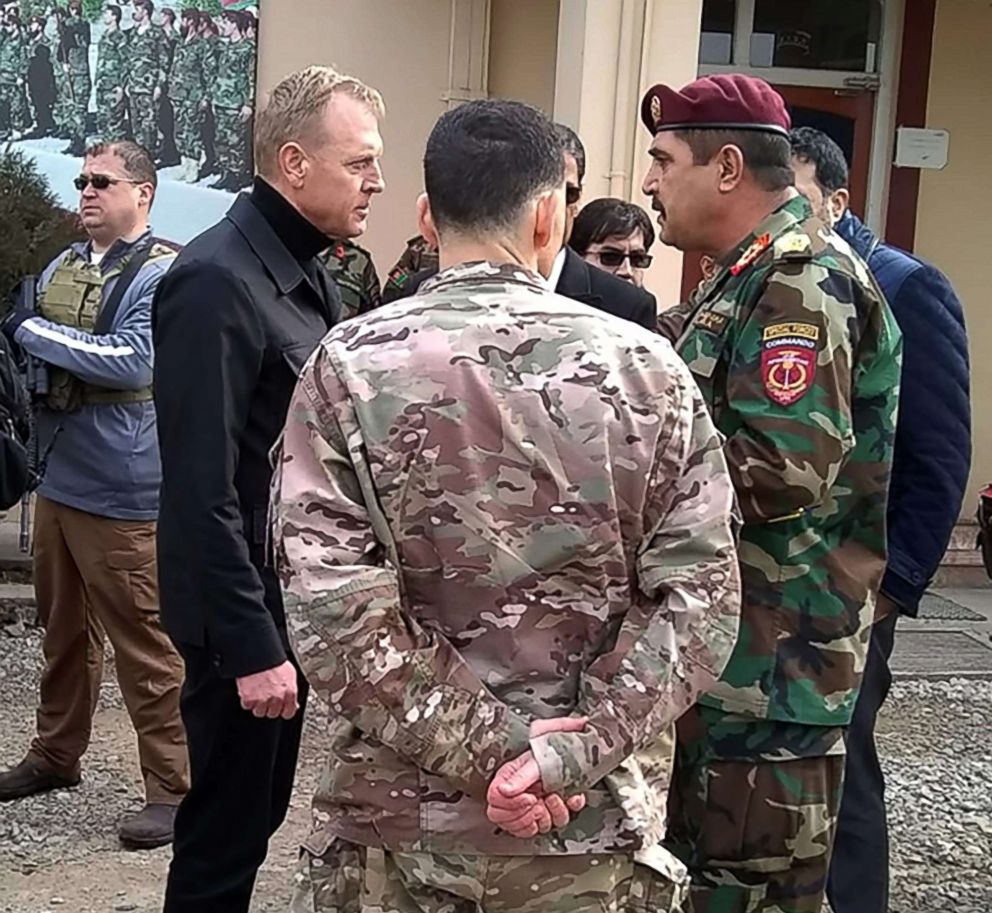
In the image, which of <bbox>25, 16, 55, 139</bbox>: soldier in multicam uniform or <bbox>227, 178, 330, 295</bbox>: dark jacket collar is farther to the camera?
<bbox>25, 16, 55, 139</bbox>: soldier in multicam uniform

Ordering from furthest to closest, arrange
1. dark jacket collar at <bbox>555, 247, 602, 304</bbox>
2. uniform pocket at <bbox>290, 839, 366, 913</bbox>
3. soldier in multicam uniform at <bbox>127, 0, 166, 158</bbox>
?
1. soldier in multicam uniform at <bbox>127, 0, 166, 158</bbox>
2. dark jacket collar at <bbox>555, 247, 602, 304</bbox>
3. uniform pocket at <bbox>290, 839, 366, 913</bbox>

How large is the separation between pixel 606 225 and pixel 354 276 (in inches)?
72.9

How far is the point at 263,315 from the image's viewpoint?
9.91ft

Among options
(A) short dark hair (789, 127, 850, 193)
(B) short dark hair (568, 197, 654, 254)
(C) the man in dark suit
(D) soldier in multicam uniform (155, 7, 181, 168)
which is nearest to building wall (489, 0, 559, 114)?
(D) soldier in multicam uniform (155, 7, 181, 168)

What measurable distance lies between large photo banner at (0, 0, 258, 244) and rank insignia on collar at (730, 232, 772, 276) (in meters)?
5.37

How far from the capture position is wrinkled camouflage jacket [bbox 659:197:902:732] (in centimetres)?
260

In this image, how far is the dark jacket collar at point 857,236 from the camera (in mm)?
3767

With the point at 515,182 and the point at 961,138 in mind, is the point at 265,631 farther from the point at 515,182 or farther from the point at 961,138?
the point at 961,138

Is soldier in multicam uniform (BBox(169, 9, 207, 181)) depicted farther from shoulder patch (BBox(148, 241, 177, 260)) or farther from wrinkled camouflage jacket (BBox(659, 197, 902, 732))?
wrinkled camouflage jacket (BBox(659, 197, 902, 732))

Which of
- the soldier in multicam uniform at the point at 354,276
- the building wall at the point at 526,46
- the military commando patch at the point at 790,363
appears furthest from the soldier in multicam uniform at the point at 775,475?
the building wall at the point at 526,46

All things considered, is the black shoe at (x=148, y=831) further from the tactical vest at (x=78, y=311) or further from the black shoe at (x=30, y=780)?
the tactical vest at (x=78, y=311)

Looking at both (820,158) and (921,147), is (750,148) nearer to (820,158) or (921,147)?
(820,158)

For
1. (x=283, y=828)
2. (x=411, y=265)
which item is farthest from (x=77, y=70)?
(x=283, y=828)

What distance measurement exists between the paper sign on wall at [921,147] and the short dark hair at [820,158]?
4.48m
